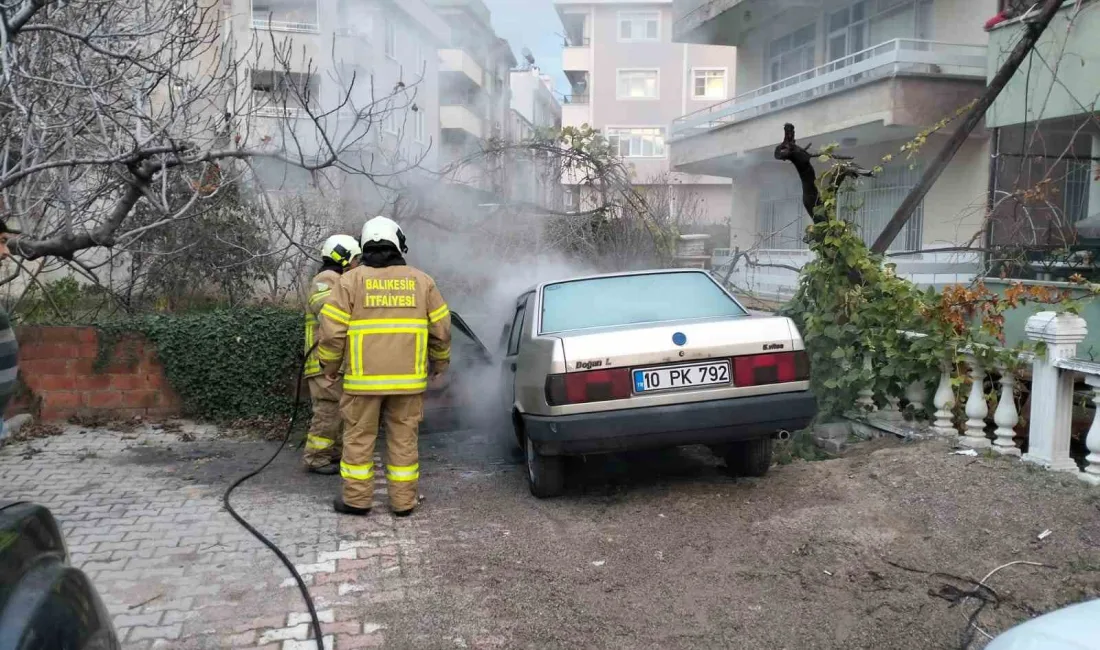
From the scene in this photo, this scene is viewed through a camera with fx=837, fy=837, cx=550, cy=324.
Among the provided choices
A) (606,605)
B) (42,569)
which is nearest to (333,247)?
(606,605)

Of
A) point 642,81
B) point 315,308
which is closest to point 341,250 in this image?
point 315,308

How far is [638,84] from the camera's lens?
90.9 feet

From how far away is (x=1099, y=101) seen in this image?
30.3ft

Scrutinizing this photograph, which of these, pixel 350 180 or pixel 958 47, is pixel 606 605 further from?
pixel 958 47

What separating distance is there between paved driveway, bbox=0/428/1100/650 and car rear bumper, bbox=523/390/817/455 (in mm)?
452

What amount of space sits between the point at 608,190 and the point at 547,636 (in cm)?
694

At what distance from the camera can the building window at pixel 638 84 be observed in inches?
1048

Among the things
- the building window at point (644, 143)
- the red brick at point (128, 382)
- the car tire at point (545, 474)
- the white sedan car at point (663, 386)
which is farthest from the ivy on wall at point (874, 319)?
the building window at point (644, 143)

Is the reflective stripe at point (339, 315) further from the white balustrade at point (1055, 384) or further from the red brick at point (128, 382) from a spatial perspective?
the white balustrade at point (1055, 384)

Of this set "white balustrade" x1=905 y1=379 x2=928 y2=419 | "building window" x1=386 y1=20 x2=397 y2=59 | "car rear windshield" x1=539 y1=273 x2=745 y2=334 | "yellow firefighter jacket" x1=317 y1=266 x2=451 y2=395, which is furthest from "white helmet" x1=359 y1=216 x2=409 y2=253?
"building window" x1=386 y1=20 x2=397 y2=59

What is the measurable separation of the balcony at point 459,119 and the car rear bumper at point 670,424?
5.95 metres

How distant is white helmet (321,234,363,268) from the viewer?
6.24m

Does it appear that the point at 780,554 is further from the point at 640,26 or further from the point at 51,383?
the point at 640,26

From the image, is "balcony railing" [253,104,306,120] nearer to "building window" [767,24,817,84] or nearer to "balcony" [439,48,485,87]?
"balcony" [439,48,485,87]
